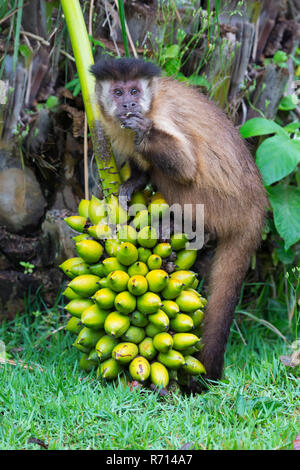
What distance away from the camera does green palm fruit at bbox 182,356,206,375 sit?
9.89ft

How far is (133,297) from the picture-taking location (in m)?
2.91

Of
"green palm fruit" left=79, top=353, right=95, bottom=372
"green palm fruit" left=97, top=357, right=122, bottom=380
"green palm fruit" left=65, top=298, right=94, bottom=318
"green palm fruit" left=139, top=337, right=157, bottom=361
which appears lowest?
"green palm fruit" left=79, top=353, right=95, bottom=372

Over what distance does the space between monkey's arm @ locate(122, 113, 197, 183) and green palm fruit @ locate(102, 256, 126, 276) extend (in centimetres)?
67

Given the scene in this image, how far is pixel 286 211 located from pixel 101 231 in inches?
53.7

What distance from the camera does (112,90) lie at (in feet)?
10.8

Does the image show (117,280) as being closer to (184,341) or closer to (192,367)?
(184,341)

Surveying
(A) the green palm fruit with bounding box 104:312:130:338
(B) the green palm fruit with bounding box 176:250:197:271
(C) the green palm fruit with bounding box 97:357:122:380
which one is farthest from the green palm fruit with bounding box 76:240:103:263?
(C) the green palm fruit with bounding box 97:357:122:380

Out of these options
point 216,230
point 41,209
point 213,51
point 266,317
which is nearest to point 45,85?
point 41,209

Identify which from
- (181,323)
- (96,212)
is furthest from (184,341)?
(96,212)

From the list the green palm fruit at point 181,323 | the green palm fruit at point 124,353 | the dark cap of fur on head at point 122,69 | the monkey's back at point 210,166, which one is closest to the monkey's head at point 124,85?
the dark cap of fur on head at point 122,69

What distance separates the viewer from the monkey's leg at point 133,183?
3.32 m

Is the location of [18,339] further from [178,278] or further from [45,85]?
[45,85]

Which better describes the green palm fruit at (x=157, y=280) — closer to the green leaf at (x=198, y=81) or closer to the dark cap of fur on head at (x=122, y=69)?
the dark cap of fur on head at (x=122, y=69)

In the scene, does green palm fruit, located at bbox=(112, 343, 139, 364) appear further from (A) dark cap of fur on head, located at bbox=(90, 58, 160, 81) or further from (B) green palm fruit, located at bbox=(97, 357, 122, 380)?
(A) dark cap of fur on head, located at bbox=(90, 58, 160, 81)
